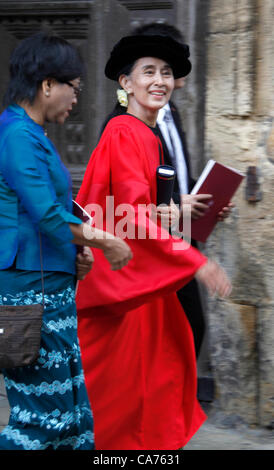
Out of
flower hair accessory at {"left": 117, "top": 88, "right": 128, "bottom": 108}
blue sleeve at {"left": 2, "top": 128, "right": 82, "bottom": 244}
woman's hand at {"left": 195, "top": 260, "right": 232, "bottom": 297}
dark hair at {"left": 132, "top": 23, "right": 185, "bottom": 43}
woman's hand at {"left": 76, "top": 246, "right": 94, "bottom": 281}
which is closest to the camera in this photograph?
blue sleeve at {"left": 2, "top": 128, "right": 82, "bottom": 244}

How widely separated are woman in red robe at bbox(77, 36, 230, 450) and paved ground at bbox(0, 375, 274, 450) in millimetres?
255

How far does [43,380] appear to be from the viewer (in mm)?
2771

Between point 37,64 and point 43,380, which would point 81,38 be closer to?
point 37,64

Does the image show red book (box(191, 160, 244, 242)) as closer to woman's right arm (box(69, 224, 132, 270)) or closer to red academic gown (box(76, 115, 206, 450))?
red academic gown (box(76, 115, 206, 450))

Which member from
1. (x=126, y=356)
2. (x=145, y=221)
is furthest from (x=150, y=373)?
(x=145, y=221)

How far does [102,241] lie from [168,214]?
2.43ft

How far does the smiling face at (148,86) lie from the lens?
3.43 meters

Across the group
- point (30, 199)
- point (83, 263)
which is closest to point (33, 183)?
point (30, 199)

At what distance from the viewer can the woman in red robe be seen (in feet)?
10.8

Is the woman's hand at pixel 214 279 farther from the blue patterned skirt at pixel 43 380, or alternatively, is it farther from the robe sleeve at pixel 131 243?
the blue patterned skirt at pixel 43 380

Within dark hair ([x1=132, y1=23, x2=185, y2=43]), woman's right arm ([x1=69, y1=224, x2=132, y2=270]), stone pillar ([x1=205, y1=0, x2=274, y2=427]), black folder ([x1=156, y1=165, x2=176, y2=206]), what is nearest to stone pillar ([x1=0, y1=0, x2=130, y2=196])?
dark hair ([x1=132, y1=23, x2=185, y2=43])

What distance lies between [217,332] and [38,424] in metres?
1.49

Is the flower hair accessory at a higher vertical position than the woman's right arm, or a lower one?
higher

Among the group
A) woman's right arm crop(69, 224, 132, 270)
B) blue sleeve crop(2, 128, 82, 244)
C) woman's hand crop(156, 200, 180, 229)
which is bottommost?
woman's hand crop(156, 200, 180, 229)
